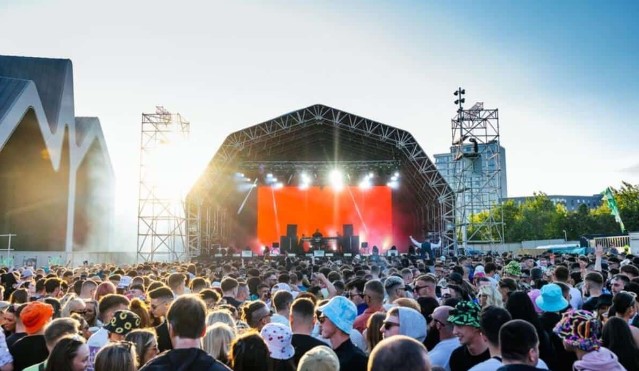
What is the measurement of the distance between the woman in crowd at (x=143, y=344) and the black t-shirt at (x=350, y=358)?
1.33 m

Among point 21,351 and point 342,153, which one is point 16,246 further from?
point 21,351

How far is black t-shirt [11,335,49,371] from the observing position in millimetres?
4250

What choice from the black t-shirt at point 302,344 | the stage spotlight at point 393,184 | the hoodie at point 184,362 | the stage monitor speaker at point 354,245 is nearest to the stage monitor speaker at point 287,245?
the stage monitor speaker at point 354,245

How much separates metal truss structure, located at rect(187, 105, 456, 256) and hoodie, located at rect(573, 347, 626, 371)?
22661 mm

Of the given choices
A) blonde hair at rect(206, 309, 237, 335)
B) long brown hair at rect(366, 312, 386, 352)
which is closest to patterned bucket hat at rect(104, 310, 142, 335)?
blonde hair at rect(206, 309, 237, 335)

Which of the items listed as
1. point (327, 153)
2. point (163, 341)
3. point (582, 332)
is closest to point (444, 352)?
point (582, 332)

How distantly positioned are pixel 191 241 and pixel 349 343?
25.1 meters

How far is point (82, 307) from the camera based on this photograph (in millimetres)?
5312

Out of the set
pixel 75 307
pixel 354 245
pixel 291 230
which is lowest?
pixel 75 307

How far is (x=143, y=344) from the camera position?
3514 mm

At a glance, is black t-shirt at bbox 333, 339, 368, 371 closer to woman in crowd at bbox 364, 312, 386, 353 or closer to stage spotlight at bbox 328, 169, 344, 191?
woman in crowd at bbox 364, 312, 386, 353

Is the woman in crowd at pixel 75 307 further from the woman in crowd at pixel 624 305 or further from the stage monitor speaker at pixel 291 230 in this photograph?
the stage monitor speaker at pixel 291 230

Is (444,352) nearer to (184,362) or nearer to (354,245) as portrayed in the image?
(184,362)

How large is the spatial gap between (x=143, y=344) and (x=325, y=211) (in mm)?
31408
